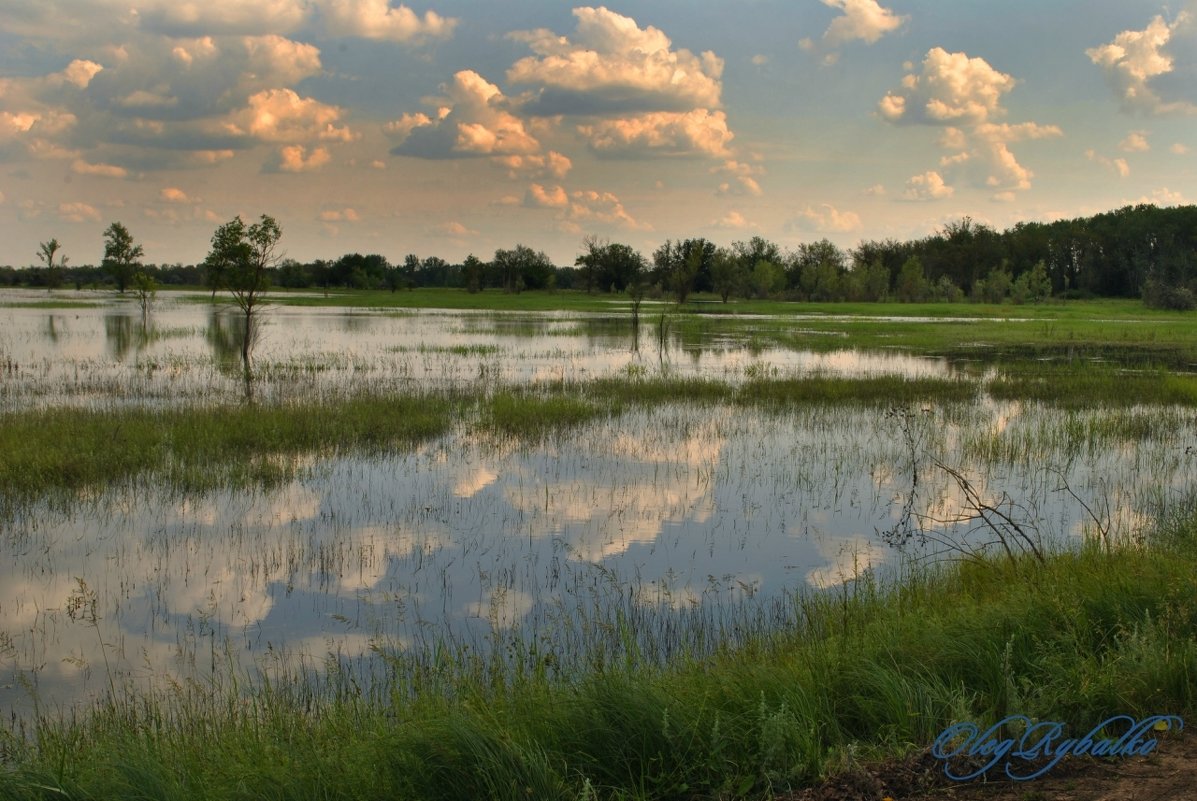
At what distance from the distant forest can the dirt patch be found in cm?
8067

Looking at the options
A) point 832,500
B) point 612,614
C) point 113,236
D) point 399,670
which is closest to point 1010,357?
point 832,500

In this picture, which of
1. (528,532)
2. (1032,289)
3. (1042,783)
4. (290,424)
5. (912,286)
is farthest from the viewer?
(912,286)

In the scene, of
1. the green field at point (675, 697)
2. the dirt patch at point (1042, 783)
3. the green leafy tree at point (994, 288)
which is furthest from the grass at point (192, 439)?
the green leafy tree at point (994, 288)

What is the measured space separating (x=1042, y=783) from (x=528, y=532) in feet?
25.3

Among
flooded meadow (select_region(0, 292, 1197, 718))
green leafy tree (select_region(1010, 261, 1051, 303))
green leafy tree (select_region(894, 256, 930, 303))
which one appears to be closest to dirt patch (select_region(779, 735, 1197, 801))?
flooded meadow (select_region(0, 292, 1197, 718))

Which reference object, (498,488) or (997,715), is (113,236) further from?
(997,715)

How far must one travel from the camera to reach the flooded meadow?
798 centimetres

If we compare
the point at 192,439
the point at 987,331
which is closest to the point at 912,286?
the point at 987,331

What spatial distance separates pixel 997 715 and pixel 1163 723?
2.94 ft

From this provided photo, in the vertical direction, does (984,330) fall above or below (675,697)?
above

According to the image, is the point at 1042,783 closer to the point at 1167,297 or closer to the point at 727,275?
the point at 1167,297

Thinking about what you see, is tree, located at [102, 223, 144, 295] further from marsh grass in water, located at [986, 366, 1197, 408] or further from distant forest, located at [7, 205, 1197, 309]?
marsh grass in water, located at [986, 366, 1197, 408]

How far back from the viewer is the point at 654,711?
533cm

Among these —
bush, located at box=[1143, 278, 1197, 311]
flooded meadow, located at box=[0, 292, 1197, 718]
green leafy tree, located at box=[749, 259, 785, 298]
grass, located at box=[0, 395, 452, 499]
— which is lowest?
flooded meadow, located at box=[0, 292, 1197, 718]
